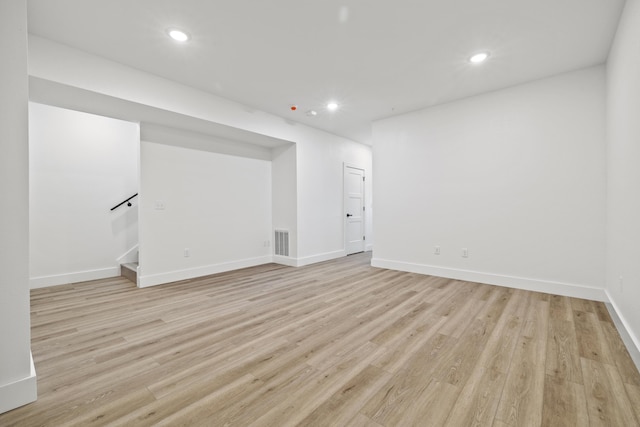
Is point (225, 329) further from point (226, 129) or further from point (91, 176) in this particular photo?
point (91, 176)

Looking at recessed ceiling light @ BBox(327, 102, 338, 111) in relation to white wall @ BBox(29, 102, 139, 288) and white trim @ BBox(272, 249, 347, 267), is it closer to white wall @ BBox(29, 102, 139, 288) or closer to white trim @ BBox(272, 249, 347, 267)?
white trim @ BBox(272, 249, 347, 267)

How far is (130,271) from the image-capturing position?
414cm

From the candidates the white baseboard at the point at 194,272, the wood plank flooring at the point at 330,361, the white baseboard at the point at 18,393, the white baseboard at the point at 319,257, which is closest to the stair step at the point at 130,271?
the white baseboard at the point at 194,272

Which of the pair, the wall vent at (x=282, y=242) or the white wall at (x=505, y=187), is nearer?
the white wall at (x=505, y=187)

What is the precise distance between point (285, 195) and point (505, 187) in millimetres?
3431

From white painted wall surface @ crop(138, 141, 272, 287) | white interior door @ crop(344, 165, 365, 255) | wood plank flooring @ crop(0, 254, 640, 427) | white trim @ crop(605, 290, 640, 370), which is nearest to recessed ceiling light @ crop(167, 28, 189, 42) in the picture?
white painted wall surface @ crop(138, 141, 272, 287)

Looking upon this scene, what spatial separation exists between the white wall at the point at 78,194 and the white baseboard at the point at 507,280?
4426 millimetres

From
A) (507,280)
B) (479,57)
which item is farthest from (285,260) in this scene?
(479,57)

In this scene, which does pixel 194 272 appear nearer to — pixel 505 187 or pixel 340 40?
pixel 340 40

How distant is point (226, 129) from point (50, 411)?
3544mm

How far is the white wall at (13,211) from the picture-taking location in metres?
1.40

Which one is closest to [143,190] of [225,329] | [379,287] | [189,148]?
[189,148]

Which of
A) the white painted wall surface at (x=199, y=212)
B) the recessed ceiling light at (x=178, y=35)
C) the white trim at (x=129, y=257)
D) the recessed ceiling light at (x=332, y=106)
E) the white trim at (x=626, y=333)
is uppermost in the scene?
the recessed ceiling light at (x=332, y=106)

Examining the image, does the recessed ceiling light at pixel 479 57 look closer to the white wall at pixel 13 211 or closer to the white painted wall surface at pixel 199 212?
the white wall at pixel 13 211
